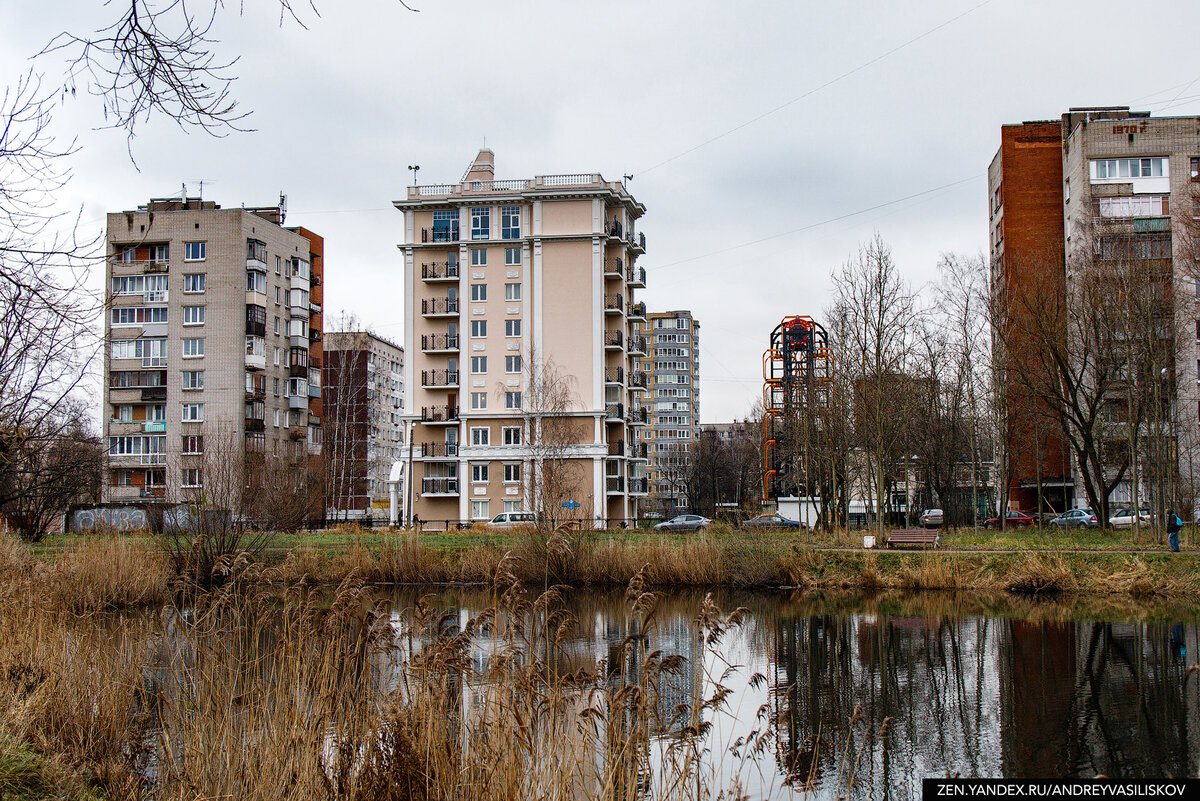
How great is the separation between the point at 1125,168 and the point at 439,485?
4845 centimetres

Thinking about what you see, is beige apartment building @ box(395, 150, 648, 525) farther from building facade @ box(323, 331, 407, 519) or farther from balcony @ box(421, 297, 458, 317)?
building facade @ box(323, 331, 407, 519)

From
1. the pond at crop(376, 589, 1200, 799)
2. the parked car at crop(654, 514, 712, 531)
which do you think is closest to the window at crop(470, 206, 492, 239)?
the parked car at crop(654, 514, 712, 531)

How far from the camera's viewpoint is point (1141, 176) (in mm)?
63031

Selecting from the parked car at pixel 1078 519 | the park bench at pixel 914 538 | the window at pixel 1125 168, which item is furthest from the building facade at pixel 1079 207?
the park bench at pixel 914 538

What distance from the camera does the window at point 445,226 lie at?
6366cm

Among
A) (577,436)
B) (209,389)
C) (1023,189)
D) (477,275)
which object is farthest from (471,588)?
(1023,189)

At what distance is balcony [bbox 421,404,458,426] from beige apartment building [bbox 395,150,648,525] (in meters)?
0.08

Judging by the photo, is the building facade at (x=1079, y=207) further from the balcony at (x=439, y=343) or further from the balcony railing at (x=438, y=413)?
the balcony railing at (x=438, y=413)

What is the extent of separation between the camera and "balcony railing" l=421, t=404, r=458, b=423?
63031mm

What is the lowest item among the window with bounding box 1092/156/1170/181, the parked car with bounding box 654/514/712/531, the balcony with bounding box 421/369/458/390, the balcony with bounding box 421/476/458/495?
the parked car with bounding box 654/514/712/531

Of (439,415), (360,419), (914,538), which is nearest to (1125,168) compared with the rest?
(914,538)

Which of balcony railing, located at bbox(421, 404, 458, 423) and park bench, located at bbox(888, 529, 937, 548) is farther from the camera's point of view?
balcony railing, located at bbox(421, 404, 458, 423)

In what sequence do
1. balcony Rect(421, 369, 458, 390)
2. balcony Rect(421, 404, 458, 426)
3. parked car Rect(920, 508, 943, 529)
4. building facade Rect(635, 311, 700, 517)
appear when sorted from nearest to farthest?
1. parked car Rect(920, 508, 943, 529)
2. balcony Rect(421, 404, 458, 426)
3. balcony Rect(421, 369, 458, 390)
4. building facade Rect(635, 311, 700, 517)

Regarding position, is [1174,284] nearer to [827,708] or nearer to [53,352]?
[827,708]
